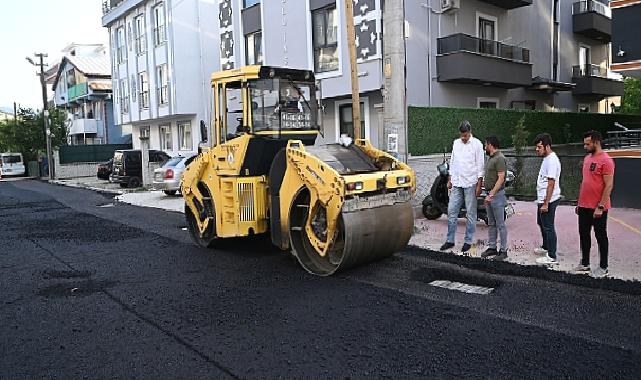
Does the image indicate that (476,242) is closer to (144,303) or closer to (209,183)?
(209,183)

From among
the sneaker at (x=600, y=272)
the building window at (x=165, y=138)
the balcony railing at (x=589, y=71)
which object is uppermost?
the balcony railing at (x=589, y=71)

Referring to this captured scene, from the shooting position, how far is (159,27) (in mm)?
30172

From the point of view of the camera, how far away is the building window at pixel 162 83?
1169 inches

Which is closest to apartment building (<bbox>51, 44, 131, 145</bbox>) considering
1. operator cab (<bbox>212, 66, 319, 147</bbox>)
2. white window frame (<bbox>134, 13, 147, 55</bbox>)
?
white window frame (<bbox>134, 13, 147, 55</bbox>)

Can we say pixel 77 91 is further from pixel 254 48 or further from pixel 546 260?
pixel 546 260

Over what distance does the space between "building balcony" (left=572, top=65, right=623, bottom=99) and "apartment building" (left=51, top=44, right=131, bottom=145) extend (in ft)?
111

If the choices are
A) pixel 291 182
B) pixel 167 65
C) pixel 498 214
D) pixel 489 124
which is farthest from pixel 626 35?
pixel 167 65

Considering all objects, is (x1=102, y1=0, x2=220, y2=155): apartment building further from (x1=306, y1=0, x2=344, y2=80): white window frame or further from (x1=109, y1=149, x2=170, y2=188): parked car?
(x1=306, y1=0, x2=344, y2=80): white window frame

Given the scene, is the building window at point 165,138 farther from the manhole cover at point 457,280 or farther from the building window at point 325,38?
the manhole cover at point 457,280

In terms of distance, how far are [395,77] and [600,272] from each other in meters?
5.01

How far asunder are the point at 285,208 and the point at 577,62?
2342 cm

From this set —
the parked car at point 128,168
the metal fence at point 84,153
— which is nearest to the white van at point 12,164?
the metal fence at point 84,153

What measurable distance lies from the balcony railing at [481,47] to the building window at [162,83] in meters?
16.4

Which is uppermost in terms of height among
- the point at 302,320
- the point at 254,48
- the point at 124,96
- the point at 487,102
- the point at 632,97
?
the point at 254,48
